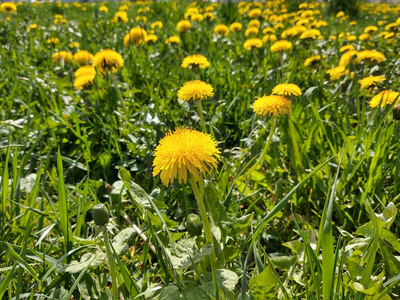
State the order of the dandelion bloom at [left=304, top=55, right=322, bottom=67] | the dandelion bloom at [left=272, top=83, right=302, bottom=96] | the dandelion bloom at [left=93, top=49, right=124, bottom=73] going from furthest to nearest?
the dandelion bloom at [left=304, top=55, right=322, bottom=67] < the dandelion bloom at [left=93, top=49, right=124, bottom=73] < the dandelion bloom at [left=272, top=83, right=302, bottom=96]

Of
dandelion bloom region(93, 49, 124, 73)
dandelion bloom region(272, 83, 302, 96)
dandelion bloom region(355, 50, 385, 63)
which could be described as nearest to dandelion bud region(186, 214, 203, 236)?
dandelion bloom region(272, 83, 302, 96)

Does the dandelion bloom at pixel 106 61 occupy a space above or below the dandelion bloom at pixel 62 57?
below

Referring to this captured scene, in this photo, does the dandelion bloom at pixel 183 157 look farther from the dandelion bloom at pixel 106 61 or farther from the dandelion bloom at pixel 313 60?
the dandelion bloom at pixel 313 60

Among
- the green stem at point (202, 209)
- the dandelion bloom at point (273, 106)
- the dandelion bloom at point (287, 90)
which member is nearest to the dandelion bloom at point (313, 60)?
the dandelion bloom at point (287, 90)

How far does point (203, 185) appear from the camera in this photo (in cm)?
93

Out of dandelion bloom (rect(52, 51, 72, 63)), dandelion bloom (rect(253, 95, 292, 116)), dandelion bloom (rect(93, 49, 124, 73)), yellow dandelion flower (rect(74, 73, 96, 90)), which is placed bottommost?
dandelion bloom (rect(253, 95, 292, 116))

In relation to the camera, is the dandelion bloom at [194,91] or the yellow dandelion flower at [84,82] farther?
the yellow dandelion flower at [84,82]

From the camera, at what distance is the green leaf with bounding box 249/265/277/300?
0.73 m

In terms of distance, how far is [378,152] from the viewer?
1.25 meters

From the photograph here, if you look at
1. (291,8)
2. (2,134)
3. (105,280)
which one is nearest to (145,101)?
(2,134)

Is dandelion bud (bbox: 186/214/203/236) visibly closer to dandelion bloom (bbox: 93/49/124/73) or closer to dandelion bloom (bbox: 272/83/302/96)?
dandelion bloom (bbox: 272/83/302/96)

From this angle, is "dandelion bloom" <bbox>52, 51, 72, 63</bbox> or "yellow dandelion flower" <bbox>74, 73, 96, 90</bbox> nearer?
"yellow dandelion flower" <bbox>74, 73, 96, 90</bbox>

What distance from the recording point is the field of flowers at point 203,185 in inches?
32.1

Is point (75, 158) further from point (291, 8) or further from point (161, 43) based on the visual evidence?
point (291, 8)
